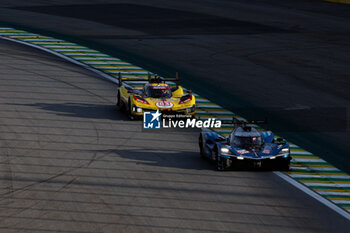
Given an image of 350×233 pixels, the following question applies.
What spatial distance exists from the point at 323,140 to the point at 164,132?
6.92m

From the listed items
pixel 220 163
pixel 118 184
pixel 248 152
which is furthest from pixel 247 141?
pixel 118 184

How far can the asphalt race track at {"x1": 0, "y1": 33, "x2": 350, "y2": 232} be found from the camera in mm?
19000

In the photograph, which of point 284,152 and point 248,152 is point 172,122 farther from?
point 284,152

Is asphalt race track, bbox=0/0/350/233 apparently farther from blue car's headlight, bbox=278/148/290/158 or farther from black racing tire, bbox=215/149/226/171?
blue car's headlight, bbox=278/148/290/158

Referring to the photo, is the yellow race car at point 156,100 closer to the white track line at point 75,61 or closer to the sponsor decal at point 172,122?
the sponsor decal at point 172,122

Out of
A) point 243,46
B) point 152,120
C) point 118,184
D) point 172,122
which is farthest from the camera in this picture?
point 243,46

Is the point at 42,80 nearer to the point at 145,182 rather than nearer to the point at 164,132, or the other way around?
the point at 164,132

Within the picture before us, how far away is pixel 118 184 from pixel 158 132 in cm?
733

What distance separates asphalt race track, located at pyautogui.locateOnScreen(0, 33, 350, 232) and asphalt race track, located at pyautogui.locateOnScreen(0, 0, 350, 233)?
6 cm

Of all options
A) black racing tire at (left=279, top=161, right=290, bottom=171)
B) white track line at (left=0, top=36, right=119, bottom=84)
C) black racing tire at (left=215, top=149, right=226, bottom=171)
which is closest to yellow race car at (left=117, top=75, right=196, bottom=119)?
black racing tire at (left=215, top=149, right=226, bottom=171)

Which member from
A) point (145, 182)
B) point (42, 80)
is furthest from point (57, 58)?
Result: point (145, 182)

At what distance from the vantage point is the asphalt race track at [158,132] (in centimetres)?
1969

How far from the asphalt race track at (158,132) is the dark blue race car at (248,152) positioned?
17.2 inches

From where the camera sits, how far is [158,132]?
96.6ft
